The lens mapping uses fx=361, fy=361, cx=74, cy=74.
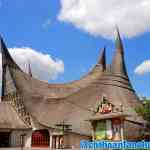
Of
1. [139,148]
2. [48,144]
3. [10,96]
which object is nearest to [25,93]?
[10,96]

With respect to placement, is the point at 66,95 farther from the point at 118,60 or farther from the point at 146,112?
the point at 146,112

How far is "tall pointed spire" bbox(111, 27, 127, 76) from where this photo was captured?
59281mm

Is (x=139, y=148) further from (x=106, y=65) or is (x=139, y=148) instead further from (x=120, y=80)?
(x=106, y=65)

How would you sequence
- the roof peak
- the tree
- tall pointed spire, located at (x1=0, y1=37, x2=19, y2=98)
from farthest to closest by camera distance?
the roof peak < tall pointed spire, located at (x1=0, y1=37, x2=19, y2=98) < the tree

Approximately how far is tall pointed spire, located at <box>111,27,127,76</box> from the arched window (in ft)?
51.5

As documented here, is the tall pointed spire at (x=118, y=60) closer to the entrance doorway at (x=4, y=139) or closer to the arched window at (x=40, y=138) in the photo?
the arched window at (x=40, y=138)

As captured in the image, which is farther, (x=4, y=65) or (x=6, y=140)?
(x=4, y=65)

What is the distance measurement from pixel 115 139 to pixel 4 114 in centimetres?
2396

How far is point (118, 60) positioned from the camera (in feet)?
199

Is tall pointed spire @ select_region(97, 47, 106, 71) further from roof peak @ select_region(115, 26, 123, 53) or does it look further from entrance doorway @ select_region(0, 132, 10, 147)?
entrance doorway @ select_region(0, 132, 10, 147)

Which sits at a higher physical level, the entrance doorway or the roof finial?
the roof finial

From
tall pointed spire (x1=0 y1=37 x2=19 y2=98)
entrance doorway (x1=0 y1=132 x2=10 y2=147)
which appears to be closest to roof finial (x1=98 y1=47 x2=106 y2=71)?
tall pointed spire (x1=0 y1=37 x2=19 y2=98)

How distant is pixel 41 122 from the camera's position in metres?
52.1

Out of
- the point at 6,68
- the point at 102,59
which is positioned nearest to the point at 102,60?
the point at 102,59
